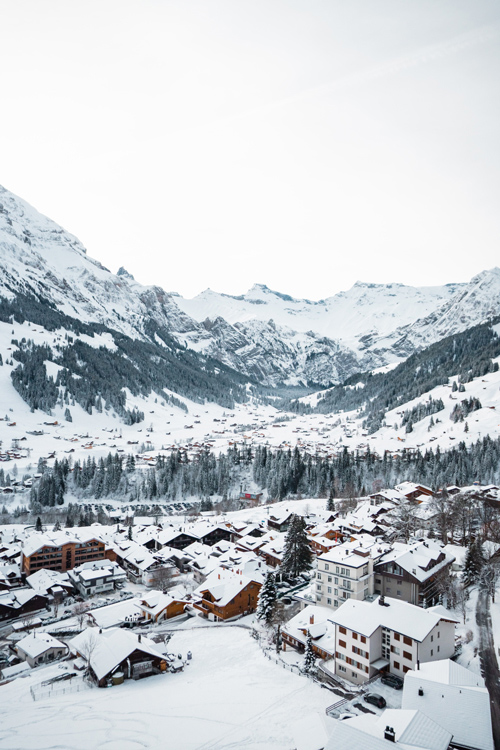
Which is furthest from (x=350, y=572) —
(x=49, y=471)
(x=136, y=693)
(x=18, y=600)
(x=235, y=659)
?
(x=49, y=471)

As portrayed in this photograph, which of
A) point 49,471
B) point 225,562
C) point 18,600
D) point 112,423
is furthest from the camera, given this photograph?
point 112,423

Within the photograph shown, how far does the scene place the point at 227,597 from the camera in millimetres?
42219

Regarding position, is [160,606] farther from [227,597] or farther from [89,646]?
[89,646]

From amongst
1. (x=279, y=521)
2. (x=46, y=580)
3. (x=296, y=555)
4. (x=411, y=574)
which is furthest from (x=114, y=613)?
(x=279, y=521)

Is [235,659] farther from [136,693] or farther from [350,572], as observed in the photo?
[350,572]

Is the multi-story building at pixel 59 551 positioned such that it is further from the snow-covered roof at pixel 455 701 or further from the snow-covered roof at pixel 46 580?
the snow-covered roof at pixel 455 701

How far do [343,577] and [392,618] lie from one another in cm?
942

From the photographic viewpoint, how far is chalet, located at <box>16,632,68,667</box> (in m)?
34.6

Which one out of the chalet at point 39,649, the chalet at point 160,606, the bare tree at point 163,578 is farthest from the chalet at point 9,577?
the chalet at point 160,606

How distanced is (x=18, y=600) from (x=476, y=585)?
44542 millimetres

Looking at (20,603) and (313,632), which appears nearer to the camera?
(313,632)

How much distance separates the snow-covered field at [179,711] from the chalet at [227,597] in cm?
→ 1026

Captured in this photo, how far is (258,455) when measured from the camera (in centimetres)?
11775

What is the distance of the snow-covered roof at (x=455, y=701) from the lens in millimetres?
18953
